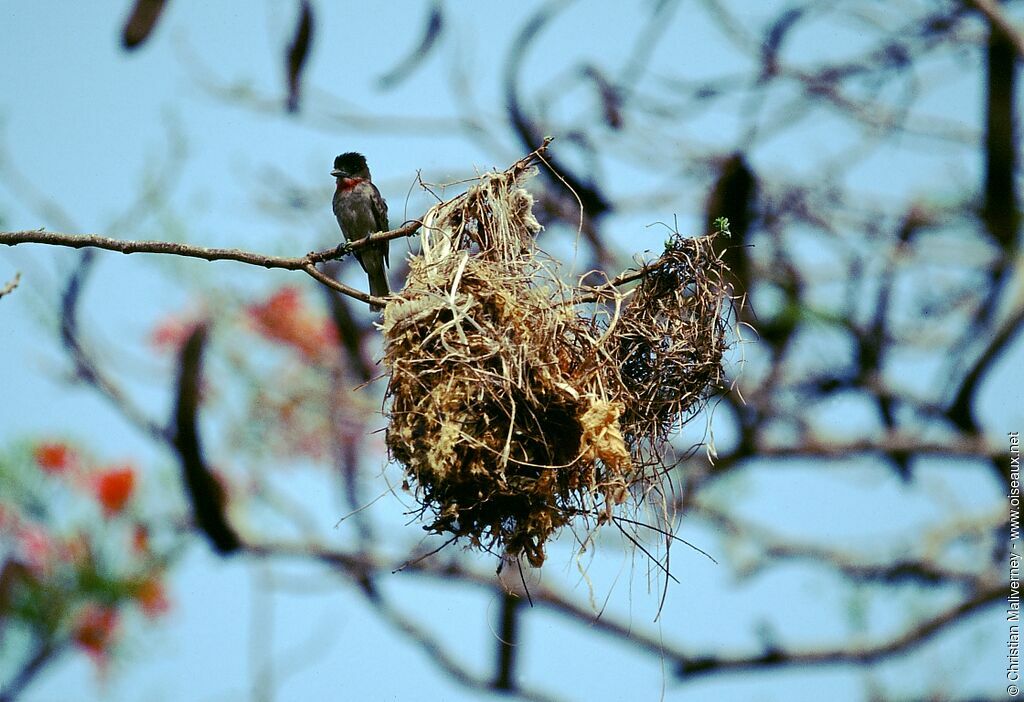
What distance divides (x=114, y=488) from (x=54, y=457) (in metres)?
0.53

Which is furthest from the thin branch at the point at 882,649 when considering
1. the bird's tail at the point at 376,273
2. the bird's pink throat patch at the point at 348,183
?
the bird's pink throat patch at the point at 348,183

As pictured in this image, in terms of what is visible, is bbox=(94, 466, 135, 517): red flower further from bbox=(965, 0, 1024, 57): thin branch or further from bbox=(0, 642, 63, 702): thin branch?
bbox=(965, 0, 1024, 57): thin branch

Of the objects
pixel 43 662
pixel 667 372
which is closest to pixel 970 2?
pixel 667 372

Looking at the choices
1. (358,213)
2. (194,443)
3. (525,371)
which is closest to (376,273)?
(358,213)

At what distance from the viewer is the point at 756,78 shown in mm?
9781

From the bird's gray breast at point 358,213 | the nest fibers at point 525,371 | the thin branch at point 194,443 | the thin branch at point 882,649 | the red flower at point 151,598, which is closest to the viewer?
the nest fibers at point 525,371

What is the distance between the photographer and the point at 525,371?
12.6 ft

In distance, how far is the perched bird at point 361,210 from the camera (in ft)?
23.1

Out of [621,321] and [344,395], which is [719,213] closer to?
[621,321]

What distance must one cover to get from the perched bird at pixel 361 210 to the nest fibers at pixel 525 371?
2.68 metres

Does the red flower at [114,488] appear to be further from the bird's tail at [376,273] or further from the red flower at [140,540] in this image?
the bird's tail at [376,273]

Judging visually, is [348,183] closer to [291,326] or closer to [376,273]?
[376,273]

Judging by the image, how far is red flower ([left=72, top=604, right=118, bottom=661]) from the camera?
9.13 m

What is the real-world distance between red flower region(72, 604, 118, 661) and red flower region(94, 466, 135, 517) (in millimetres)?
774
